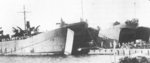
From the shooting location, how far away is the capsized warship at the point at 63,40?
36094mm

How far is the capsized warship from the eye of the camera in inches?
1421

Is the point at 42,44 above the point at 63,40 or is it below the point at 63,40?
below

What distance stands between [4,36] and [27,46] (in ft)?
17.9

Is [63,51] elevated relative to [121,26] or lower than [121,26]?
lower

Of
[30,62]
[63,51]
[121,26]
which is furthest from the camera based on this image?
[121,26]

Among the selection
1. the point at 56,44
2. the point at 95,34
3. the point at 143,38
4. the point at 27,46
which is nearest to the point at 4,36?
the point at 27,46

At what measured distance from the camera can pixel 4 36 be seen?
145 feet

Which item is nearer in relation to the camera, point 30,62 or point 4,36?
point 30,62

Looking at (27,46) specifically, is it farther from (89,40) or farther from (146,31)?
(146,31)

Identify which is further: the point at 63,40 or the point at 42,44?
Result: the point at 42,44

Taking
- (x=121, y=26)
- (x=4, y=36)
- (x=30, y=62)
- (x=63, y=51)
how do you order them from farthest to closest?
(x=4, y=36) < (x=121, y=26) < (x=63, y=51) < (x=30, y=62)

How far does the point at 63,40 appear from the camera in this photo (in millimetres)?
36438

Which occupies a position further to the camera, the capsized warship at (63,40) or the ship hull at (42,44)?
the ship hull at (42,44)

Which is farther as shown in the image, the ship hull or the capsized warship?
the ship hull
